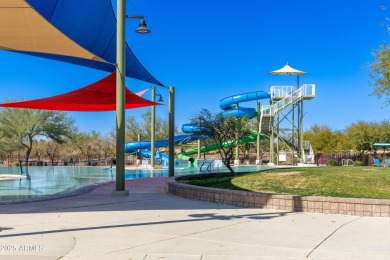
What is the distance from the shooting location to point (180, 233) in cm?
590

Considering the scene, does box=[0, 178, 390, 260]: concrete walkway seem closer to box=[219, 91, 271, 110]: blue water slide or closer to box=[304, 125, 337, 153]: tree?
box=[219, 91, 271, 110]: blue water slide

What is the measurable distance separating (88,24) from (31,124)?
29982mm

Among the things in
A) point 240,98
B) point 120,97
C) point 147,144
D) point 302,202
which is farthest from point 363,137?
point 302,202

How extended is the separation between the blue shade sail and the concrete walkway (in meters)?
4.80

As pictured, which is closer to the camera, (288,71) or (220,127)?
(220,127)

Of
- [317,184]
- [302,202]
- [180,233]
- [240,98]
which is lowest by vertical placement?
[180,233]

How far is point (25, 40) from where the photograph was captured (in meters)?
12.0

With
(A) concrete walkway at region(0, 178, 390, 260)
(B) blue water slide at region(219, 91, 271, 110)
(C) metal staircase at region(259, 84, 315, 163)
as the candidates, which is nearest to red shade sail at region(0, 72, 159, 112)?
(A) concrete walkway at region(0, 178, 390, 260)

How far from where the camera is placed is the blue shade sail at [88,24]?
11.1 meters

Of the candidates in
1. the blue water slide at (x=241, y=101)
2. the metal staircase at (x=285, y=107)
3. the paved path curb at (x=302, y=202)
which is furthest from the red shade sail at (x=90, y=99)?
the blue water slide at (x=241, y=101)

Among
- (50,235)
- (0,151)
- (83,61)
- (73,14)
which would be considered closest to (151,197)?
(50,235)

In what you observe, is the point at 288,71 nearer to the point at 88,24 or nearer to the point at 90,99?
the point at 90,99

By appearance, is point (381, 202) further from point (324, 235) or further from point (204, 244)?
point (204, 244)

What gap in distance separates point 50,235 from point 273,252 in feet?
9.78
